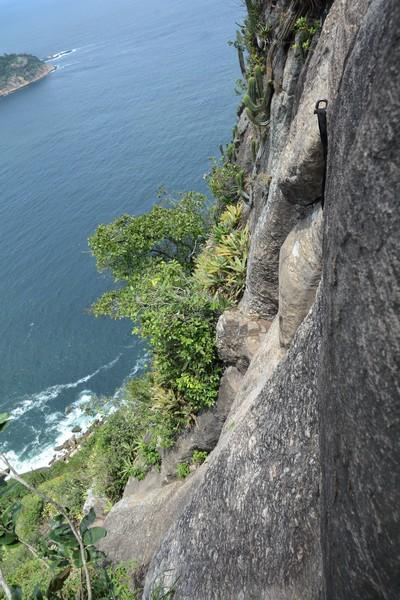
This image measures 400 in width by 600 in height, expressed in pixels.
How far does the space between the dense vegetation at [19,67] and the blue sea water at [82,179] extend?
33.7ft

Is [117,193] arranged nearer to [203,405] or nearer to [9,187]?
[9,187]

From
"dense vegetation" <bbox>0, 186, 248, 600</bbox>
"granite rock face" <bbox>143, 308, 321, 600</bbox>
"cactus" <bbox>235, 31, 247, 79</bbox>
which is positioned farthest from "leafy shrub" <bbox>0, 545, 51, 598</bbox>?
"cactus" <bbox>235, 31, 247, 79</bbox>

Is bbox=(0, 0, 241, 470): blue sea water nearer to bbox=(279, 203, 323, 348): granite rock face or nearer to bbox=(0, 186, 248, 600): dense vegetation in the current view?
bbox=(0, 186, 248, 600): dense vegetation

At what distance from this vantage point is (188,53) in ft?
318

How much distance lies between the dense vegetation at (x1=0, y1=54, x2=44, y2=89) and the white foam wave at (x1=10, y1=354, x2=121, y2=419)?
115 metres

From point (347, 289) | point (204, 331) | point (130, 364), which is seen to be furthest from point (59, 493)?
point (347, 289)

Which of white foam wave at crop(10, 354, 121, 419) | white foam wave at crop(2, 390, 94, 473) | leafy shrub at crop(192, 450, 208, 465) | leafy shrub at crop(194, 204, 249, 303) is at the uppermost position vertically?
leafy shrub at crop(194, 204, 249, 303)

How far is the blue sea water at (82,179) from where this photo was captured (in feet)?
149

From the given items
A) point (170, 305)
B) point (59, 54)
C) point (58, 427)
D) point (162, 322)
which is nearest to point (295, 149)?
point (170, 305)

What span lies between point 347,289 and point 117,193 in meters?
62.9

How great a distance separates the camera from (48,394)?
45000 millimetres

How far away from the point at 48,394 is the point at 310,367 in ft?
135

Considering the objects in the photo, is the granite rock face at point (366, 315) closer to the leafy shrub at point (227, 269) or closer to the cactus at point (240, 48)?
the leafy shrub at point (227, 269)

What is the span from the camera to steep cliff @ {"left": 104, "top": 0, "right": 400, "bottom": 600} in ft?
12.4
